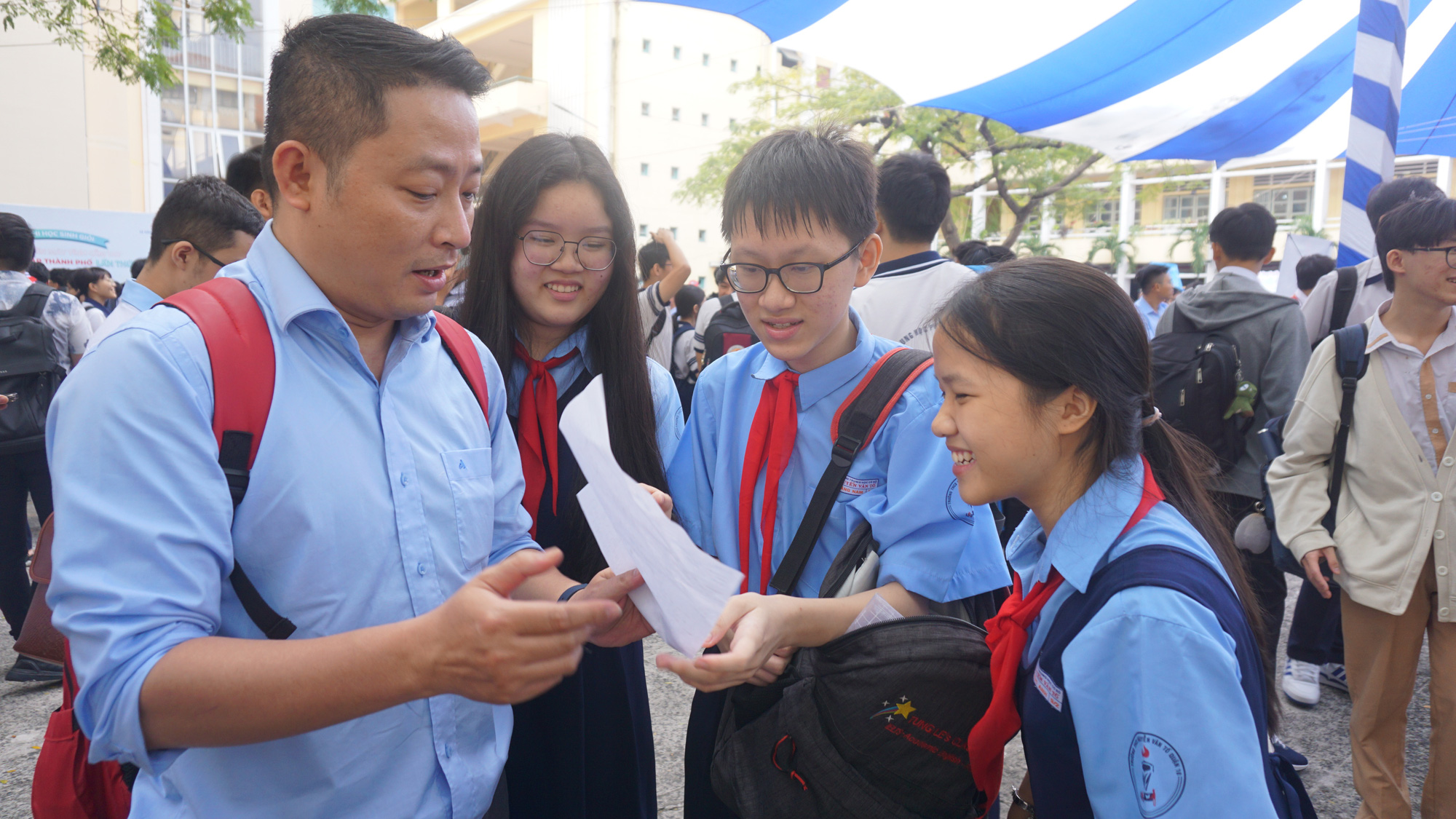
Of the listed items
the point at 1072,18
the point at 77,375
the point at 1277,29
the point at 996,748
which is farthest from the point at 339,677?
the point at 1277,29

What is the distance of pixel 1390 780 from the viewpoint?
260 centimetres

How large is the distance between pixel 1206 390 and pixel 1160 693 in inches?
110

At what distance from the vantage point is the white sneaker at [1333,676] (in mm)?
3900

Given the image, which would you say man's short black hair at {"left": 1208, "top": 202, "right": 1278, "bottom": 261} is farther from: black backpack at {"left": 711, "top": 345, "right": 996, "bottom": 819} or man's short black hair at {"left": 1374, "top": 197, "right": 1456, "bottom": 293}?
black backpack at {"left": 711, "top": 345, "right": 996, "bottom": 819}

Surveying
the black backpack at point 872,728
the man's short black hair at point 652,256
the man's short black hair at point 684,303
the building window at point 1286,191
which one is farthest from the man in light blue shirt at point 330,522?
the building window at point 1286,191

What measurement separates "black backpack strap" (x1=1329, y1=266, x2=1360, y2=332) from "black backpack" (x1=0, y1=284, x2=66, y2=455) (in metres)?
6.27

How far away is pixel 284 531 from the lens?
1.07 m

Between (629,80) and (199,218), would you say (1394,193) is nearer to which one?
(199,218)

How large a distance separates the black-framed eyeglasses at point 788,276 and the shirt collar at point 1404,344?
1.98 meters

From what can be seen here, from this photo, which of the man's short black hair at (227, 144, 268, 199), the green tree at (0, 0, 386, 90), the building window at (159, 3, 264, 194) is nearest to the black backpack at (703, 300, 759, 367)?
the man's short black hair at (227, 144, 268, 199)

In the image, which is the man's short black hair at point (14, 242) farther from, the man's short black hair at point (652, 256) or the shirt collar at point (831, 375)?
the shirt collar at point (831, 375)

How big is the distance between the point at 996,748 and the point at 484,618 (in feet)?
3.15

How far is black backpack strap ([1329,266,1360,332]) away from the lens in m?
3.88

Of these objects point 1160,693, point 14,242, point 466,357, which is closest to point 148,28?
point 14,242
